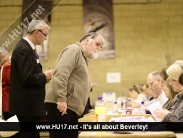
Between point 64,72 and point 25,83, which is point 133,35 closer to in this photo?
point 64,72

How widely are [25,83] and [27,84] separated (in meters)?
0.02

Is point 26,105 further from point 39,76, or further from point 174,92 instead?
point 174,92

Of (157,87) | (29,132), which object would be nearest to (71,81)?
(29,132)

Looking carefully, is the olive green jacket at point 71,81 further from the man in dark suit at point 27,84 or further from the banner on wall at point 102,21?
the banner on wall at point 102,21

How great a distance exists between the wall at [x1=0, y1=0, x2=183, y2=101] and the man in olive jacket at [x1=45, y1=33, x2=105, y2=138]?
15.9ft

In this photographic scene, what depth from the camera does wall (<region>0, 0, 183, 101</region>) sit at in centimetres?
766

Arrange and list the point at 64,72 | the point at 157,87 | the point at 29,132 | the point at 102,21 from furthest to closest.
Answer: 1. the point at 102,21
2. the point at 157,87
3. the point at 64,72
4. the point at 29,132

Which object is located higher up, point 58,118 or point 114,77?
point 114,77

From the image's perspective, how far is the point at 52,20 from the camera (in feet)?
25.3

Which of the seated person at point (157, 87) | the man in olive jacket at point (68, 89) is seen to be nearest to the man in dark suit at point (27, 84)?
the man in olive jacket at point (68, 89)

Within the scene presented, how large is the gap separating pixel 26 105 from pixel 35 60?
0.35 m

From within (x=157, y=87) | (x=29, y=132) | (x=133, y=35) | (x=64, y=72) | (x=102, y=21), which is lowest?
(x=29, y=132)

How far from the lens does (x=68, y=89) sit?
273 centimetres

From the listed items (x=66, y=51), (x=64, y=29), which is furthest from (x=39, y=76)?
(x=64, y=29)
